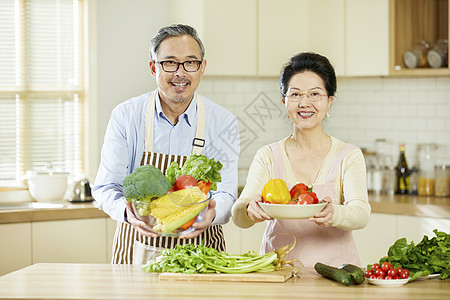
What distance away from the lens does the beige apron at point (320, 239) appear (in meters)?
2.85

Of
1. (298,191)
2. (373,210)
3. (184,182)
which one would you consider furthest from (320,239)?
(373,210)

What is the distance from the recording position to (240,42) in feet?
17.2

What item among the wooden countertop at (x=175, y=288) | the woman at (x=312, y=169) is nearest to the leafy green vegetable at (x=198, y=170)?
the woman at (x=312, y=169)

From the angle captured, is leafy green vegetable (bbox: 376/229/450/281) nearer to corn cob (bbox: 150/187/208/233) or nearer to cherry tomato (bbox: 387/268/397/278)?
cherry tomato (bbox: 387/268/397/278)

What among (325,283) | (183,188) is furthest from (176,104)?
(325,283)

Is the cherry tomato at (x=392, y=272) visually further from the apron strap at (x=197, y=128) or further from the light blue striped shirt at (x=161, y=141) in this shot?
the apron strap at (x=197, y=128)

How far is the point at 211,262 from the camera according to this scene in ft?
8.27

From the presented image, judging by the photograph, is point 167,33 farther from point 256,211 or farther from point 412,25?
point 412,25

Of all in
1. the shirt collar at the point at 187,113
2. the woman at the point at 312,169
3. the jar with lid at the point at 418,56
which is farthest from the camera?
the jar with lid at the point at 418,56

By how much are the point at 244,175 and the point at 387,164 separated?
119 cm

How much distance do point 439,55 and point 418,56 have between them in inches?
6.7

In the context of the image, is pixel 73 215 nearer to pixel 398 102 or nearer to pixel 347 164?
pixel 347 164

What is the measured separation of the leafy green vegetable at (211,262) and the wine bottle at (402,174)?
2.91 metres

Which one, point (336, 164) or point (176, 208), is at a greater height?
point (336, 164)
